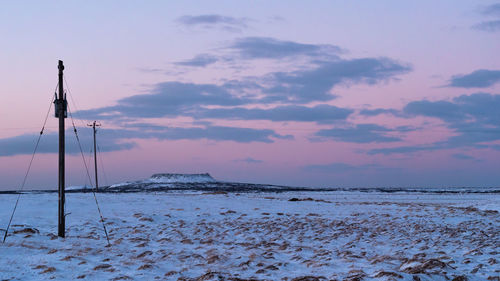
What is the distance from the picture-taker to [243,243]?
724 inches

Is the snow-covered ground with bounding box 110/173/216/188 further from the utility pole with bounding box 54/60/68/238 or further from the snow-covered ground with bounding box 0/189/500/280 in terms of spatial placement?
the utility pole with bounding box 54/60/68/238

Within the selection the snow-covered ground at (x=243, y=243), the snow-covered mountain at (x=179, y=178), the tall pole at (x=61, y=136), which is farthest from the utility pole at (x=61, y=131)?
the snow-covered mountain at (x=179, y=178)

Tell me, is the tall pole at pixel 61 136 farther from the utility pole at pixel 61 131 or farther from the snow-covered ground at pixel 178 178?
the snow-covered ground at pixel 178 178

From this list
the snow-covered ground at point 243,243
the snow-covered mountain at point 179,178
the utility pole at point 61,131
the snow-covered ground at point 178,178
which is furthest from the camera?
the snow-covered mountain at point 179,178

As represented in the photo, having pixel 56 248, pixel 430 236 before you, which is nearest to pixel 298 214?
pixel 430 236

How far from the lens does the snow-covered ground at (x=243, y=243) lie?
1241 centimetres

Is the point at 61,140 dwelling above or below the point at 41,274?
above

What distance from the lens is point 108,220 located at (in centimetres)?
2391

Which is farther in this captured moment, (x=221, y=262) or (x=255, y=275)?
(x=221, y=262)

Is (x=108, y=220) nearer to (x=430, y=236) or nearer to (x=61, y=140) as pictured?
(x=61, y=140)

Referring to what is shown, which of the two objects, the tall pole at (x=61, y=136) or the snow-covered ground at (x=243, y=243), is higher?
the tall pole at (x=61, y=136)

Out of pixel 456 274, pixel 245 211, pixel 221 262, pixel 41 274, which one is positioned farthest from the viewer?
pixel 245 211

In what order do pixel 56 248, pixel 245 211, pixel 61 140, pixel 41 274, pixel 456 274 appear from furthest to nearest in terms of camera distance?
pixel 245 211 < pixel 61 140 < pixel 56 248 < pixel 41 274 < pixel 456 274

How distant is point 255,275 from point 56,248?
738 centimetres
